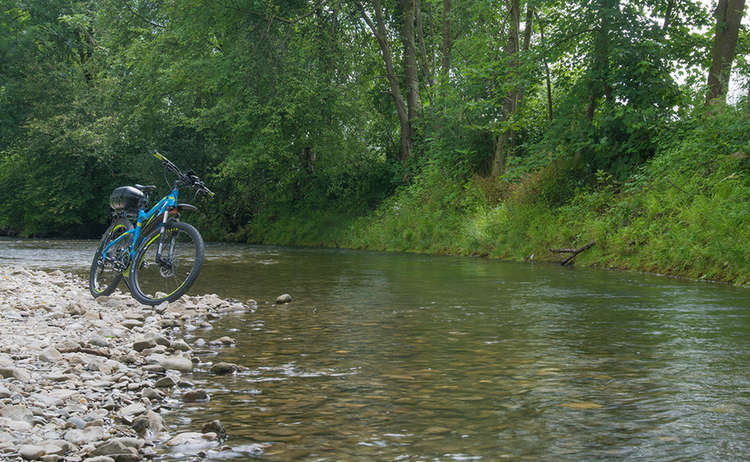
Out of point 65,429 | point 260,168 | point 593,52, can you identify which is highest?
point 593,52

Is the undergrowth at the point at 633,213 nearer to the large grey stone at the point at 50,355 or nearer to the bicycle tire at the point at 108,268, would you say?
the bicycle tire at the point at 108,268

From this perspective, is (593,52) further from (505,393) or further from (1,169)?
(1,169)

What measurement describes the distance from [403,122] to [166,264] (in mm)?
17666

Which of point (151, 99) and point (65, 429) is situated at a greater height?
point (151, 99)

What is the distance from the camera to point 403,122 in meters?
24.7

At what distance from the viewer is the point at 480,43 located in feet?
65.5

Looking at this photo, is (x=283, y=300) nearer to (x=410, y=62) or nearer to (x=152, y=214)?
(x=152, y=214)

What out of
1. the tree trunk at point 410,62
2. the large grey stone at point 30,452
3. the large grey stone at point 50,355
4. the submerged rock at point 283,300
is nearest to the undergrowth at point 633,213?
the tree trunk at point 410,62

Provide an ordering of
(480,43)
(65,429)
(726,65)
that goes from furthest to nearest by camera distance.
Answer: (480,43) → (726,65) → (65,429)

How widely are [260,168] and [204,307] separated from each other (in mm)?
20463

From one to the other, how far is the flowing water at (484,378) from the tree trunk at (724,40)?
25.8 feet

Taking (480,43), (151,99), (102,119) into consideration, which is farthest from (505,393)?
(102,119)

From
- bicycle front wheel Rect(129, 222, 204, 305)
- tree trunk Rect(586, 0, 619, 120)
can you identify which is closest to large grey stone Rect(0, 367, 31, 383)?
bicycle front wheel Rect(129, 222, 204, 305)

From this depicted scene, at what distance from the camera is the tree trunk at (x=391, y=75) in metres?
23.9
